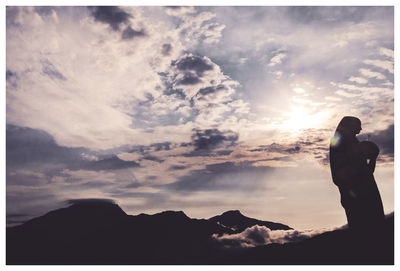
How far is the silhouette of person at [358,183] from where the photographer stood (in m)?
12.1

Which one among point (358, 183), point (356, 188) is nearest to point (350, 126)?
point (358, 183)

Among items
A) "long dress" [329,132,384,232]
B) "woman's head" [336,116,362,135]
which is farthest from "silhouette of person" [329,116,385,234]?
"woman's head" [336,116,362,135]

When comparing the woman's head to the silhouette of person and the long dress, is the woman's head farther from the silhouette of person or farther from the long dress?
the long dress

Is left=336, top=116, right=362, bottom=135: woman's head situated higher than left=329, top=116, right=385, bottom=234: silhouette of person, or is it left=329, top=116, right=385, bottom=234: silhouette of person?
left=336, top=116, right=362, bottom=135: woman's head

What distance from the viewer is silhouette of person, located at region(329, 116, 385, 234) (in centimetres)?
1215

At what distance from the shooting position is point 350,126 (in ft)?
43.3

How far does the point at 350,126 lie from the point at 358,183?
2.69 metres

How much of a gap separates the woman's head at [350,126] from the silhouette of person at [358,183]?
30cm

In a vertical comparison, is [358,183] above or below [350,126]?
below

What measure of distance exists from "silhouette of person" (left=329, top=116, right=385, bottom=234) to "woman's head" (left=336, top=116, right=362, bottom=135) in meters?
0.30

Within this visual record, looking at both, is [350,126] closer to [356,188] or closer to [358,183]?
[358,183]

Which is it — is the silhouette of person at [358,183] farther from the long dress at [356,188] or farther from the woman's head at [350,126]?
the woman's head at [350,126]

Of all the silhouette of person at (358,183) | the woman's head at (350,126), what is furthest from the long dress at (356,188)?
the woman's head at (350,126)
